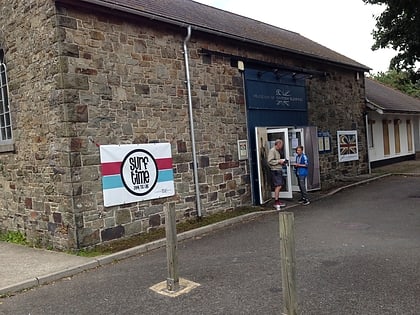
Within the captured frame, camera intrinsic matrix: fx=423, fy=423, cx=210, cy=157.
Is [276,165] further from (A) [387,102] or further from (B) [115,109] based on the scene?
(A) [387,102]

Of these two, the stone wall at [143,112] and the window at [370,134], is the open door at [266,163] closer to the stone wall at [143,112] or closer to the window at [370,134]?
the stone wall at [143,112]

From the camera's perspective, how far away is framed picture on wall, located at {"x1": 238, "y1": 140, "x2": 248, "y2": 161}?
1139cm

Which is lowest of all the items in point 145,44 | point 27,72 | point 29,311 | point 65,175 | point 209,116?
point 29,311

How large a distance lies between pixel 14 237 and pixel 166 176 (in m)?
3.70

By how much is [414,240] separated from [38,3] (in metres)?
8.04

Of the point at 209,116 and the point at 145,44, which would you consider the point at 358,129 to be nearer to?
the point at 209,116

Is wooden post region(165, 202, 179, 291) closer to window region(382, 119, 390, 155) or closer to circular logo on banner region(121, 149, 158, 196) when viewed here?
circular logo on banner region(121, 149, 158, 196)

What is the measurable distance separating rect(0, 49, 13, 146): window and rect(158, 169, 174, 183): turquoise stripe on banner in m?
3.46

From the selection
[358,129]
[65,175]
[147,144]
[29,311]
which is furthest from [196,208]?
[358,129]

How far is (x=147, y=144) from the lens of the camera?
904cm

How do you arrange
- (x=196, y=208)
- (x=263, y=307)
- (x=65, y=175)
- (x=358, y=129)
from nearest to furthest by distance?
(x=263, y=307)
(x=65, y=175)
(x=196, y=208)
(x=358, y=129)

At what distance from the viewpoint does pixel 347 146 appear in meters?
16.3

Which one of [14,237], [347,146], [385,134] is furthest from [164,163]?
[385,134]

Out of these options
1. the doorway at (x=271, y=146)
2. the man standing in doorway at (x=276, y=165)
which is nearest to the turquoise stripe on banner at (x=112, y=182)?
the man standing in doorway at (x=276, y=165)
